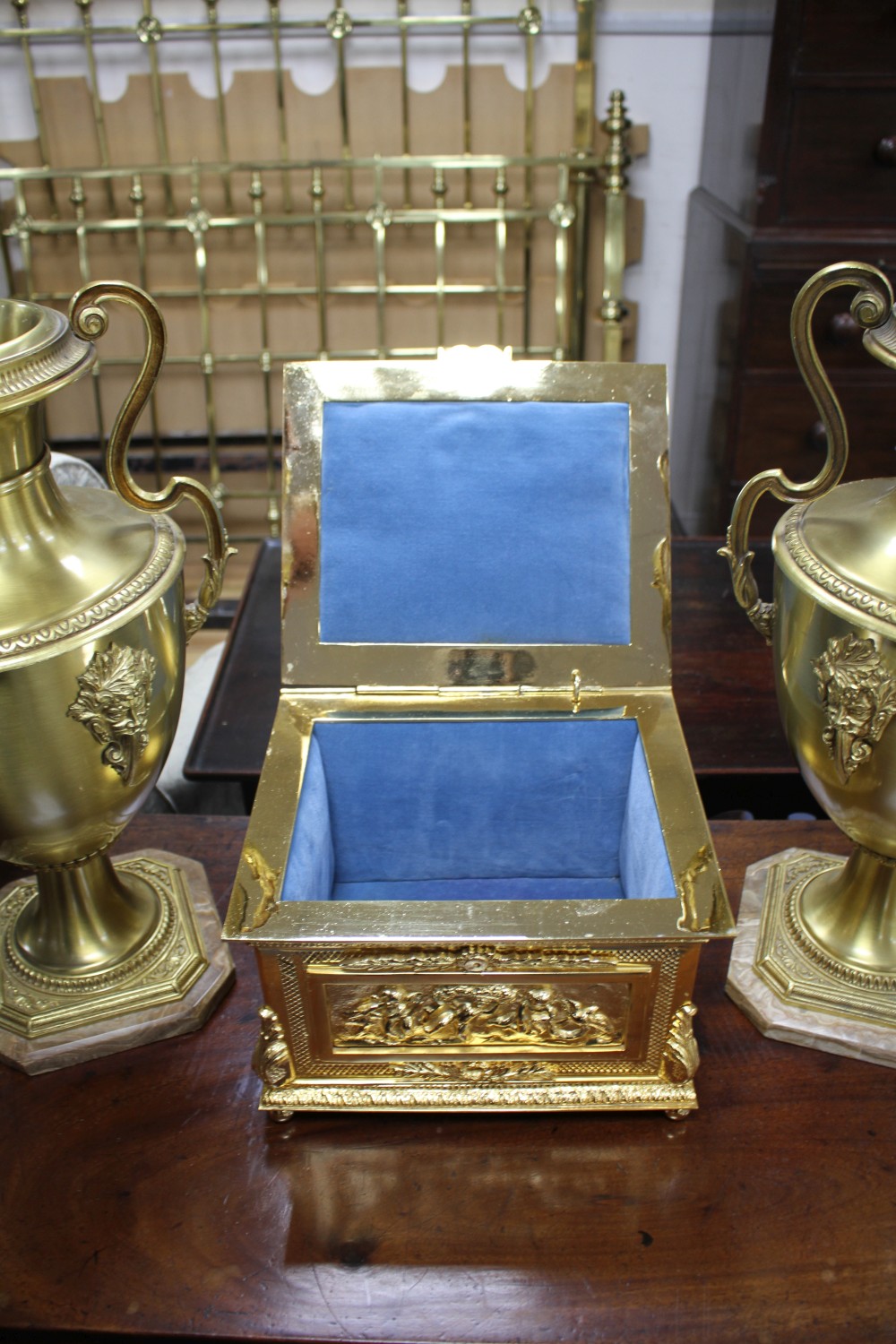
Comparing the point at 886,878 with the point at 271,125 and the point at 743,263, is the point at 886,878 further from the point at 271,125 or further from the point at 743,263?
the point at 271,125

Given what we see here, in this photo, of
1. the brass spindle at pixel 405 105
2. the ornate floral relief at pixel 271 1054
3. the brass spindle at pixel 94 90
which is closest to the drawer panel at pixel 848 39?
the brass spindle at pixel 405 105

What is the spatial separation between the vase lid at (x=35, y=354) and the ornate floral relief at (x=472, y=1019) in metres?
Result: 0.49

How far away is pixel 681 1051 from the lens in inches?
33.9

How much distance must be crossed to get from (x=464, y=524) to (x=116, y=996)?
0.53 metres

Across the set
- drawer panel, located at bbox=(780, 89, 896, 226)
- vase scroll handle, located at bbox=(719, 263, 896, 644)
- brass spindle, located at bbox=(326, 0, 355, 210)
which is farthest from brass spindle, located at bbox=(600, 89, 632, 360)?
vase scroll handle, located at bbox=(719, 263, 896, 644)

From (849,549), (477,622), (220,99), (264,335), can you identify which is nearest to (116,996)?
(477,622)

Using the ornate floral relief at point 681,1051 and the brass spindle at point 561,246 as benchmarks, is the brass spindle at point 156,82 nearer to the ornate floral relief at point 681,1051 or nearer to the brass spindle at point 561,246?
the brass spindle at point 561,246

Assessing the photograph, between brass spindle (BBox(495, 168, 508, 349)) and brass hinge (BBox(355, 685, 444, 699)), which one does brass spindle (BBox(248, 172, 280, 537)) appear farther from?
brass hinge (BBox(355, 685, 444, 699))

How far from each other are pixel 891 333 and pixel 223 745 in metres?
0.89

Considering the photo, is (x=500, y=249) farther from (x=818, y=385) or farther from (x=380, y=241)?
(x=818, y=385)

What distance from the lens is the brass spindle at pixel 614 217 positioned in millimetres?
2119

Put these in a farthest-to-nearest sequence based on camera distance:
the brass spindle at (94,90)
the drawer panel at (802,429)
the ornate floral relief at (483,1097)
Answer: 1. the brass spindle at (94,90)
2. the drawer panel at (802,429)
3. the ornate floral relief at (483,1097)

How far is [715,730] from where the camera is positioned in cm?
139

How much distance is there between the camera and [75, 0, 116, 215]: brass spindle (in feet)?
7.05
